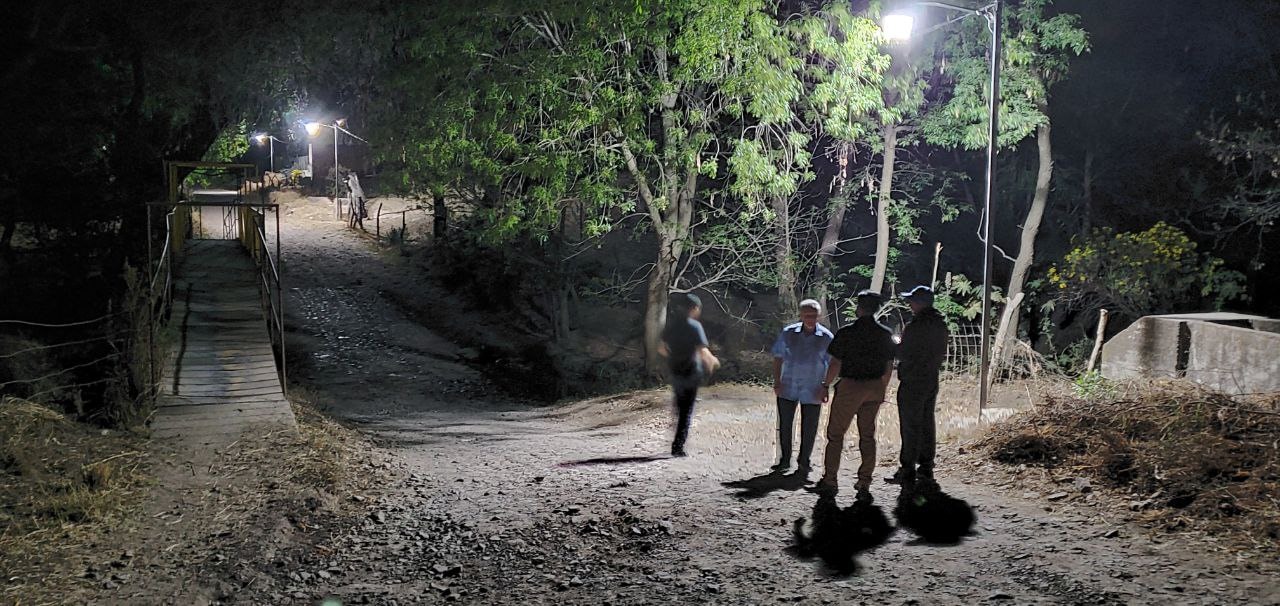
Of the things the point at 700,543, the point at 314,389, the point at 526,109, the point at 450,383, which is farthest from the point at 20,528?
the point at 450,383

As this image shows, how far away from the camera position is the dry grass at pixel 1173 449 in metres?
5.86

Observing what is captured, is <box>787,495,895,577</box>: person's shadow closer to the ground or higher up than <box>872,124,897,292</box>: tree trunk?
closer to the ground

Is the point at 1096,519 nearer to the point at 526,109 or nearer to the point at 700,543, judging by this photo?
the point at 700,543

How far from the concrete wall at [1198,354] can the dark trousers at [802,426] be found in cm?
402

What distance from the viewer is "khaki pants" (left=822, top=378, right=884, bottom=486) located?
700 cm

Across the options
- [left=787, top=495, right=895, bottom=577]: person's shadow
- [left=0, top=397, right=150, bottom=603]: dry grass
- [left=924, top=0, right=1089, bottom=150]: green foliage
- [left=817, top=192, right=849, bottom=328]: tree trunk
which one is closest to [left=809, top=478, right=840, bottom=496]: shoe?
[left=787, top=495, right=895, bottom=577]: person's shadow

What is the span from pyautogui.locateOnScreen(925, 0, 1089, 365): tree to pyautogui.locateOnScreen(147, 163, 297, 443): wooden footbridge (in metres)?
12.3

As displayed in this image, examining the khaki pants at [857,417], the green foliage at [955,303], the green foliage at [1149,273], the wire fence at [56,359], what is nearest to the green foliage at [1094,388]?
the khaki pants at [857,417]

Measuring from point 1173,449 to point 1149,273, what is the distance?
38.8ft

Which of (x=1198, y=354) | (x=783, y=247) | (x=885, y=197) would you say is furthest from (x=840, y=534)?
(x=885, y=197)

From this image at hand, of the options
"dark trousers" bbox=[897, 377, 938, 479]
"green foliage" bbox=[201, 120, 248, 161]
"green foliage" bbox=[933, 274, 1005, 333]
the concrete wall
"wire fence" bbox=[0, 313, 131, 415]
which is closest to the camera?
"dark trousers" bbox=[897, 377, 938, 479]

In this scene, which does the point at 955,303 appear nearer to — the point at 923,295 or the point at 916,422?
the point at 923,295

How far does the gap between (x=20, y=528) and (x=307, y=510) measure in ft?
6.09

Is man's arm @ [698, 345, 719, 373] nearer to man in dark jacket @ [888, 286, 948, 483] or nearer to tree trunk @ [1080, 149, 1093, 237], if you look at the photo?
man in dark jacket @ [888, 286, 948, 483]
